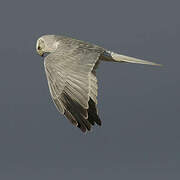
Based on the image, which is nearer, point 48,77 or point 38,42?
point 48,77

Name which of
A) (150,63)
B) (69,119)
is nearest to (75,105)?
(69,119)

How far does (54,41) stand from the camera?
58.1 feet

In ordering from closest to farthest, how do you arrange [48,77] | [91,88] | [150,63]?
[91,88] → [48,77] → [150,63]

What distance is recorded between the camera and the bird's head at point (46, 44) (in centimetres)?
1773

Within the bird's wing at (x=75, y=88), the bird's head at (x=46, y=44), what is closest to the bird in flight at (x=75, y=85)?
the bird's wing at (x=75, y=88)

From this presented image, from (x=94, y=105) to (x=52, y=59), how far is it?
1408mm

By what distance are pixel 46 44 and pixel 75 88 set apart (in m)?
5.05

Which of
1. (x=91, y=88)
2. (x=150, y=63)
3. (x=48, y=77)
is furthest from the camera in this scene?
(x=150, y=63)

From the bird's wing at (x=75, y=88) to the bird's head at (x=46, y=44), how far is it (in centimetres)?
332

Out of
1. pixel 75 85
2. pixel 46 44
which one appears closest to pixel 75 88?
pixel 75 85

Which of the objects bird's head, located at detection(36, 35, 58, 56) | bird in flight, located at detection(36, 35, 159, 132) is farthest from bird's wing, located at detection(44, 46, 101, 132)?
bird's head, located at detection(36, 35, 58, 56)

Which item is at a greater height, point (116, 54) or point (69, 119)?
point (116, 54)

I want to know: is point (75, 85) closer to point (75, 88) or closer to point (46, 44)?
point (75, 88)

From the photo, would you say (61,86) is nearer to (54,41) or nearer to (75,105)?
(75,105)
